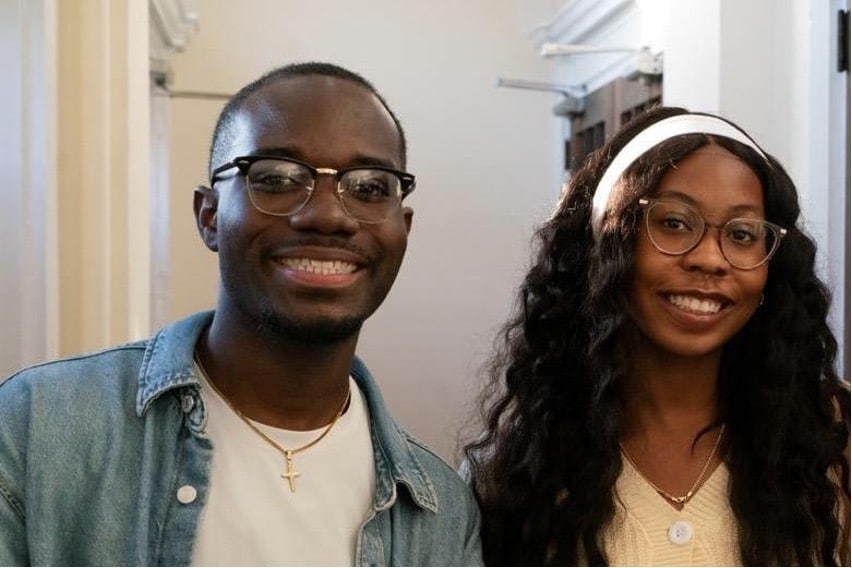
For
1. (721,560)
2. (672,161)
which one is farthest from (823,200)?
(721,560)

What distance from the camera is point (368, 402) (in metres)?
1.24

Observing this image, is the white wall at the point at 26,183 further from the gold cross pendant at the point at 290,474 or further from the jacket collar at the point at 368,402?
the gold cross pendant at the point at 290,474

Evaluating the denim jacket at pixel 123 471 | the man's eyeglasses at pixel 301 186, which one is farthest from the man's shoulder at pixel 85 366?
the man's eyeglasses at pixel 301 186

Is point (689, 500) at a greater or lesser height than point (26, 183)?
lesser

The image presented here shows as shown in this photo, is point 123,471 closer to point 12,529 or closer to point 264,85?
point 12,529

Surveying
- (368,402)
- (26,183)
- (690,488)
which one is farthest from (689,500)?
(26,183)

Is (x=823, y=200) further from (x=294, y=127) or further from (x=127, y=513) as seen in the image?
(x=127, y=513)

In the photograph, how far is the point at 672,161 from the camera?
1.35 metres

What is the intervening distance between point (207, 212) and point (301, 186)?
15cm

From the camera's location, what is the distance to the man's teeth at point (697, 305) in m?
1.28

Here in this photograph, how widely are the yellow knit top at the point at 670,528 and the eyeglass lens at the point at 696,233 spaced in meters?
0.30

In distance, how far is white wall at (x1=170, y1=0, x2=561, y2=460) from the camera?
3789mm

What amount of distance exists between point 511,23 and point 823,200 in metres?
1.96

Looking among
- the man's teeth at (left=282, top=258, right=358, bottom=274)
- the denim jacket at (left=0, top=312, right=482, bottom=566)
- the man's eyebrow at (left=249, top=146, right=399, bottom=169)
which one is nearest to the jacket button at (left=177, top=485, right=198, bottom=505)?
the denim jacket at (left=0, top=312, right=482, bottom=566)
